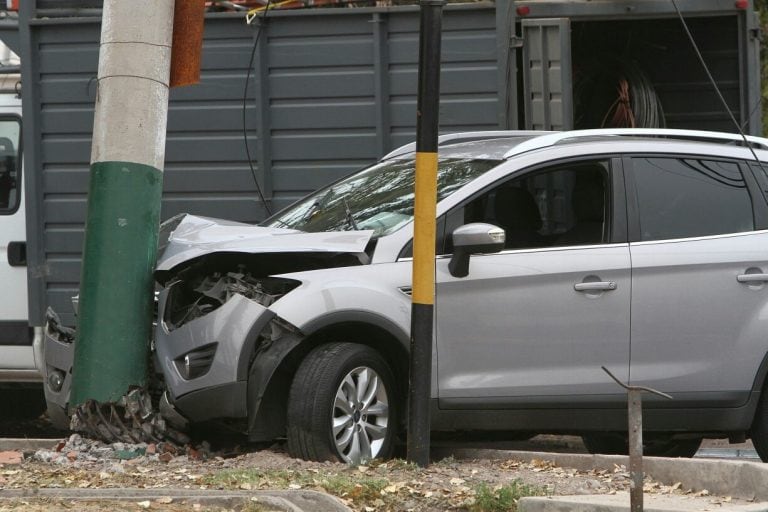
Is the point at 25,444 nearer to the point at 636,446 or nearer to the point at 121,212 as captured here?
the point at 121,212

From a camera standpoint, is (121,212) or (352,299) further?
(121,212)

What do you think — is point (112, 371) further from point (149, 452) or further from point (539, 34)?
point (539, 34)

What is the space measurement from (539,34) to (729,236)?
266 cm

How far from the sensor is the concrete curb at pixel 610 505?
17.7ft

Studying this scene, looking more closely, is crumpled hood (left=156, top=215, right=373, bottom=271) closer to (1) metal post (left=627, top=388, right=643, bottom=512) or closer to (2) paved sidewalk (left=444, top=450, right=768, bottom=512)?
(2) paved sidewalk (left=444, top=450, right=768, bottom=512)

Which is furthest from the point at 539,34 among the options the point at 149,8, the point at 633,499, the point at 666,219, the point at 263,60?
the point at 633,499

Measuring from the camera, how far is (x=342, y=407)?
6695 mm

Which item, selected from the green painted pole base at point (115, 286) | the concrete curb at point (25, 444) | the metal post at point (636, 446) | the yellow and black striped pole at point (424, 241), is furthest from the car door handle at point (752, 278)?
the concrete curb at point (25, 444)

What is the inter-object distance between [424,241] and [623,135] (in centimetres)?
A: 174

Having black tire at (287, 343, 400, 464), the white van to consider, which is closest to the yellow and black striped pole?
black tire at (287, 343, 400, 464)

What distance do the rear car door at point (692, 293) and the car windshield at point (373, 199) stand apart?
945 mm

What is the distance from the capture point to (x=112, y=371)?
7309 millimetres

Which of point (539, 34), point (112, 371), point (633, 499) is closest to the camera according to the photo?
point (633, 499)

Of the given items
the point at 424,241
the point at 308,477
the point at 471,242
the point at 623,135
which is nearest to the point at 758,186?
the point at 623,135
